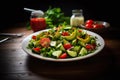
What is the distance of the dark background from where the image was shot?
2.29 metres

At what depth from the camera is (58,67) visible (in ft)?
3.62

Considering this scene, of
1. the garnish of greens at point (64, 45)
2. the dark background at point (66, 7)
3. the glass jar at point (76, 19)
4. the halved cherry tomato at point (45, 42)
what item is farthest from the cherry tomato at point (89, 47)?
the dark background at point (66, 7)

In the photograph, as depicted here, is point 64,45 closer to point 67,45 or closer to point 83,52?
point 67,45

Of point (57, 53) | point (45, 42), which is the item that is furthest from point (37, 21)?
point (57, 53)

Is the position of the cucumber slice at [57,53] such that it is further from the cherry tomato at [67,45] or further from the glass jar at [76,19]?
the glass jar at [76,19]

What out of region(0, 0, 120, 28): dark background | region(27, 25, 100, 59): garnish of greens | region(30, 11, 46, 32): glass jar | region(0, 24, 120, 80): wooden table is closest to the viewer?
region(0, 24, 120, 80): wooden table

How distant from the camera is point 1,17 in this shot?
2340 mm

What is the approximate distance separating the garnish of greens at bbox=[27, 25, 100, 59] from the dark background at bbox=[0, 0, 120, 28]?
982 millimetres

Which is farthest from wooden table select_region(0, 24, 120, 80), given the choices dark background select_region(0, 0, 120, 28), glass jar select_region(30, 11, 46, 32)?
dark background select_region(0, 0, 120, 28)

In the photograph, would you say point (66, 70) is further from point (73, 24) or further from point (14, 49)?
point (73, 24)

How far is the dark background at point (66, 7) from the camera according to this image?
2.29 meters

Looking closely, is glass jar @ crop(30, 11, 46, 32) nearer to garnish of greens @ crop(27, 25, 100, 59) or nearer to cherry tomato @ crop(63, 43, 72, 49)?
garnish of greens @ crop(27, 25, 100, 59)

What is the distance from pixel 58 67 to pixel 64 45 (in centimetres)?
16

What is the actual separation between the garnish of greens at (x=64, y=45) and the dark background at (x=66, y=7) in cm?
98
